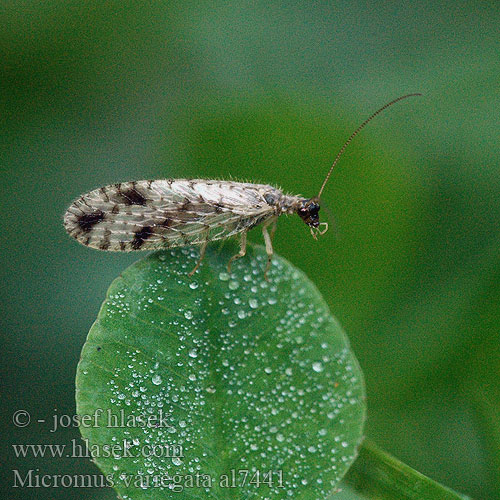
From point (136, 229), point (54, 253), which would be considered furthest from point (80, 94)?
point (136, 229)

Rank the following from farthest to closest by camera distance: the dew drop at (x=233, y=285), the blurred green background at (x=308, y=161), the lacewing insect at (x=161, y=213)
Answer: the blurred green background at (x=308, y=161) → the lacewing insect at (x=161, y=213) → the dew drop at (x=233, y=285)

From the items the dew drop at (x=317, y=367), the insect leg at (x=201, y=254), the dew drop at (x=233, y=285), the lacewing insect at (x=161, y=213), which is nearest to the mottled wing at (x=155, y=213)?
the lacewing insect at (x=161, y=213)

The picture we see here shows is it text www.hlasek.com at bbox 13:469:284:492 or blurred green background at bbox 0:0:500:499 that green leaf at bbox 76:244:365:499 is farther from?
blurred green background at bbox 0:0:500:499

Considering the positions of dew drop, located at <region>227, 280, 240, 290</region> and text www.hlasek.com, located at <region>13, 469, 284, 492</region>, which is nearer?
text www.hlasek.com, located at <region>13, 469, 284, 492</region>

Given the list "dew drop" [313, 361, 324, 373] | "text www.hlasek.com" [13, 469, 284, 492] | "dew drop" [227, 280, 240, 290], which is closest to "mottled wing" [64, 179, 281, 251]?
"dew drop" [227, 280, 240, 290]

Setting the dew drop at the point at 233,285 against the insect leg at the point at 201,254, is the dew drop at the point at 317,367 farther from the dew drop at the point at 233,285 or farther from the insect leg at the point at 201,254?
the insect leg at the point at 201,254

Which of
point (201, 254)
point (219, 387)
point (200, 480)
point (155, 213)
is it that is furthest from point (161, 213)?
point (200, 480)

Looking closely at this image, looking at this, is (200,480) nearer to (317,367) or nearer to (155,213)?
(317,367)
